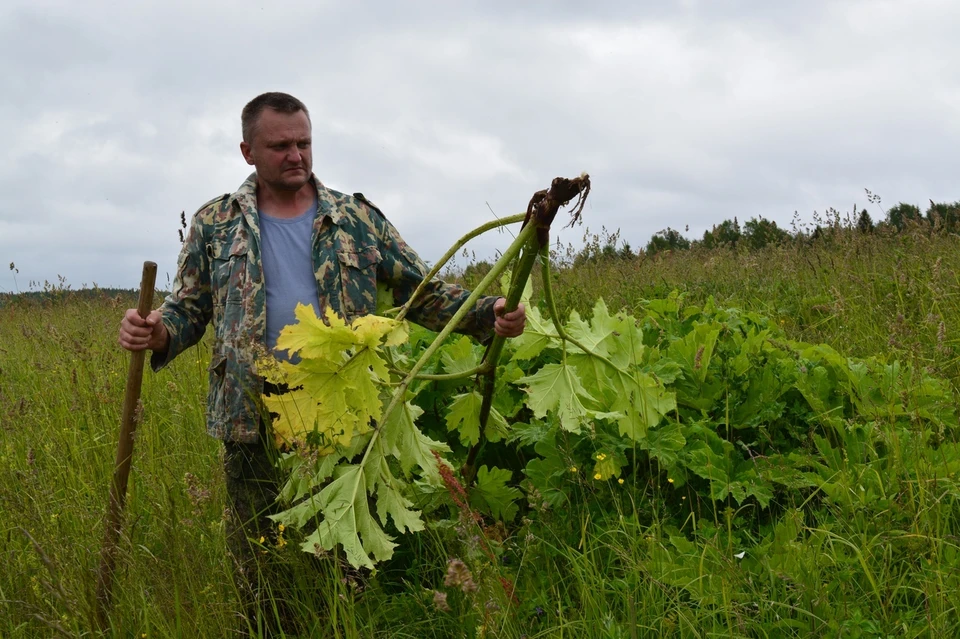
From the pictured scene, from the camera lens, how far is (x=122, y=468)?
2643mm

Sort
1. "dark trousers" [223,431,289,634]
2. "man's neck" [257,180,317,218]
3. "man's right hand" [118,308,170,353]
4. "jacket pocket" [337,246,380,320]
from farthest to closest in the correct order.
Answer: "man's neck" [257,180,317,218] → "jacket pocket" [337,246,380,320] → "dark trousers" [223,431,289,634] → "man's right hand" [118,308,170,353]

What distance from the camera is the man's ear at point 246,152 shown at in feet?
9.79

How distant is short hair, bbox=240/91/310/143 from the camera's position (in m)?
2.87

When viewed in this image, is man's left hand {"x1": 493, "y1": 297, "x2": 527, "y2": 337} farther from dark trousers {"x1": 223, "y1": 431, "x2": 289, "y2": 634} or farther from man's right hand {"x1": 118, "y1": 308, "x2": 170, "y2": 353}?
man's right hand {"x1": 118, "y1": 308, "x2": 170, "y2": 353}

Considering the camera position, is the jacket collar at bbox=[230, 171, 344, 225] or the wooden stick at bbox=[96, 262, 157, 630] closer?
the wooden stick at bbox=[96, 262, 157, 630]

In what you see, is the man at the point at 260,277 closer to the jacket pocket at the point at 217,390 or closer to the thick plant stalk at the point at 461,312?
the jacket pocket at the point at 217,390

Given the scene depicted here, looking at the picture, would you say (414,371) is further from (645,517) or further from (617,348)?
(645,517)

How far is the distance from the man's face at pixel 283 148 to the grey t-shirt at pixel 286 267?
0.14 m

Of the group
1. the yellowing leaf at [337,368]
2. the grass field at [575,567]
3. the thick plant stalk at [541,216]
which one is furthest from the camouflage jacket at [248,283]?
the yellowing leaf at [337,368]

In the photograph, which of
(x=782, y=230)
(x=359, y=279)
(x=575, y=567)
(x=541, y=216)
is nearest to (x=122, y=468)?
(x=359, y=279)

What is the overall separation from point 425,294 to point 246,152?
90 cm

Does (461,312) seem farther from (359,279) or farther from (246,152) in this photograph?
(246,152)

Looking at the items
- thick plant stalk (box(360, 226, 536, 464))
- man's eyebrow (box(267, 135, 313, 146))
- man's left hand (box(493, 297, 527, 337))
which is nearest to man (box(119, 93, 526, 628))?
man's eyebrow (box(267, 135, 313, 146))

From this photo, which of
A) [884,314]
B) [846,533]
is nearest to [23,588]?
[846,533]
